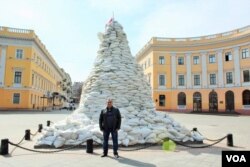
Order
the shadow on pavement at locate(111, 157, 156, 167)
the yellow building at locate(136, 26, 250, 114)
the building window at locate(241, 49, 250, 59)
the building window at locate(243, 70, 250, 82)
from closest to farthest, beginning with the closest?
the shadow on pavement at locate(111, 157, 156, 167) → the building window at locate(243, 70, 250, 82) → the building window at locate(241, 49, 250, 59) → the yellow building at locate(136, 26, 250, 114)

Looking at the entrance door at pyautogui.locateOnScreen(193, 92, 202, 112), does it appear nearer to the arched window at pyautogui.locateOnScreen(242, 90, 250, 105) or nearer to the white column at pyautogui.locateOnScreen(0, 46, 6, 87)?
the arched window at pyautogui.locateOnScreen(242, 90, 250, 105)

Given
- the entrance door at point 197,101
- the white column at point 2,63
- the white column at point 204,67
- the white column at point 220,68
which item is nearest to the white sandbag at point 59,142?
the white column at point 2,63

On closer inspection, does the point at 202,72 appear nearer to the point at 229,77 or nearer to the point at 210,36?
the point at 229,77

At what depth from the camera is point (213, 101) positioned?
39.5 m

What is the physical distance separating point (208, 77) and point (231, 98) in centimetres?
492

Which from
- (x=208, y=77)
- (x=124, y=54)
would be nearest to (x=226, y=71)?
(x=208, y=77)

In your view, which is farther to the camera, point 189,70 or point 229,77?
point 189,70

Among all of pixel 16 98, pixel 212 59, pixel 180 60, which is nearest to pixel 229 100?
pixel 212 59

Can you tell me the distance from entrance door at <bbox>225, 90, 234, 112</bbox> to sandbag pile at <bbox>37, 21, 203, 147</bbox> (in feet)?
97.6

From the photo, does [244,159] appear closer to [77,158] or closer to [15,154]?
[77,158]

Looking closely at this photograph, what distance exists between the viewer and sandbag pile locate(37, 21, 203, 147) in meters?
8.74

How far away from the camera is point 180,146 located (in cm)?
873

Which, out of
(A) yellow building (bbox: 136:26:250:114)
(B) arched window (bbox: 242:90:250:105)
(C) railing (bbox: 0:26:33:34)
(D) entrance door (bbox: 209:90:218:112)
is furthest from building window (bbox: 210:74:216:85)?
(C) railing (bbox: 0:26:33:34)

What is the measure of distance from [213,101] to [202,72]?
16.5 feet
